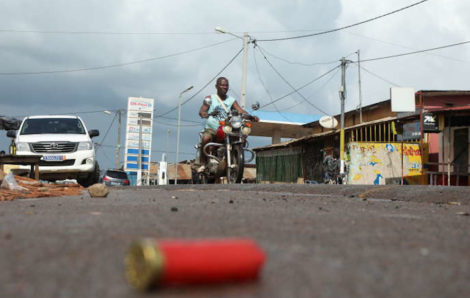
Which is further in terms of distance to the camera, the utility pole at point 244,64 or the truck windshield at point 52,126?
the utility pole at point 244,64

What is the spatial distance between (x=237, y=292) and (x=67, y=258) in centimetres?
82

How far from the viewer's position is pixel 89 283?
5.89 ft

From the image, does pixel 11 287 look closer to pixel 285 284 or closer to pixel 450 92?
pixel 285 284

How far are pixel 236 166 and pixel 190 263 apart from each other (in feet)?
A: 28.2

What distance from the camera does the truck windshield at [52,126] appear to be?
13320mm

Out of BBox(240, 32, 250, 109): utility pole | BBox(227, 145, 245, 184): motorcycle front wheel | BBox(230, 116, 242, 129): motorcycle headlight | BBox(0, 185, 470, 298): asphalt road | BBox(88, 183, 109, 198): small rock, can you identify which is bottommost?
BBox(0, 185, 470, 298): asphalt road

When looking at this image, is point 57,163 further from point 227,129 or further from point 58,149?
point 227,129

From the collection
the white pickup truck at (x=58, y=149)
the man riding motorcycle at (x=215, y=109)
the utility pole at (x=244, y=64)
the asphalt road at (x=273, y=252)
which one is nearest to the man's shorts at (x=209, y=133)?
the man riding motorcycle at (x=215, y=109)

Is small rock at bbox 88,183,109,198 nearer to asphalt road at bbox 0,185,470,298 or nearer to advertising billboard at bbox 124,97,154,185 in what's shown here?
asphalt road at bbox 0,185,470,298

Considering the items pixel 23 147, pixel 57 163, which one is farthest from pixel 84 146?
pixel 23 147

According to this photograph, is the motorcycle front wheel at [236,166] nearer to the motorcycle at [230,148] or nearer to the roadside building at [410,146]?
the motorcycle at [230,148]

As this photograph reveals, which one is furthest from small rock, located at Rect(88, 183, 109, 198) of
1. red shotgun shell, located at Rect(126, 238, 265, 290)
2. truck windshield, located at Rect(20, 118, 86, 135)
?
truck windshield, located at Rect(20, 118, 86, 135)

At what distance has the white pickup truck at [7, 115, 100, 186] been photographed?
12617 mm

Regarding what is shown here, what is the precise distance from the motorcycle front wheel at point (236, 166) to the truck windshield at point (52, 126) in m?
4.79
